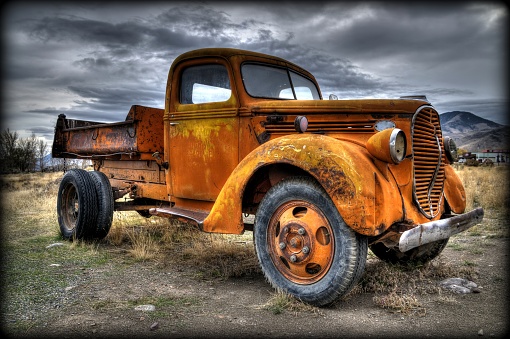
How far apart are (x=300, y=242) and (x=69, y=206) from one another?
4.18 m

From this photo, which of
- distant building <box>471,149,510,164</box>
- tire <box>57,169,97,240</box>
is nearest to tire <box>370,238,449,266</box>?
tire <box>57,169,97,240</box>

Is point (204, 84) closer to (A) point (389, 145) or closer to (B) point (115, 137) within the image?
(B) point (115, 137)

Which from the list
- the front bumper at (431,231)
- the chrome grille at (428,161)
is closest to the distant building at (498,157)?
the chrome grille at (428,161)

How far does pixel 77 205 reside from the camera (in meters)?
5.87

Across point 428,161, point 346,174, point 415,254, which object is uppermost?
point 428,161

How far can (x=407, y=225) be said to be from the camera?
3283 mm

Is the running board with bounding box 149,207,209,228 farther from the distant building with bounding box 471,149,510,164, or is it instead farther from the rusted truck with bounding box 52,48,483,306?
the distant building with bounding box 471,149,510,164

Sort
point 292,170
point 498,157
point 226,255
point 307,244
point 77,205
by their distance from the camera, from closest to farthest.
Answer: point 307,244
point 292,170
point 226,255
point 77,205
point 498,157

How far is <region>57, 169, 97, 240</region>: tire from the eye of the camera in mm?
5430

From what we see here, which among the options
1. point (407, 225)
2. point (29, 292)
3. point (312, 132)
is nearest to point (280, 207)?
point (312, 132)

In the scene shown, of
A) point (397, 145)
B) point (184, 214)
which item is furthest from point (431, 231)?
point (184, 214)

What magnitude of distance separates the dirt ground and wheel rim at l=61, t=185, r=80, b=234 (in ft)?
6.65

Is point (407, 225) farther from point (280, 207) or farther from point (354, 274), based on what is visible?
point (280, 207)

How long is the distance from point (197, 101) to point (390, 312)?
2929 mm
